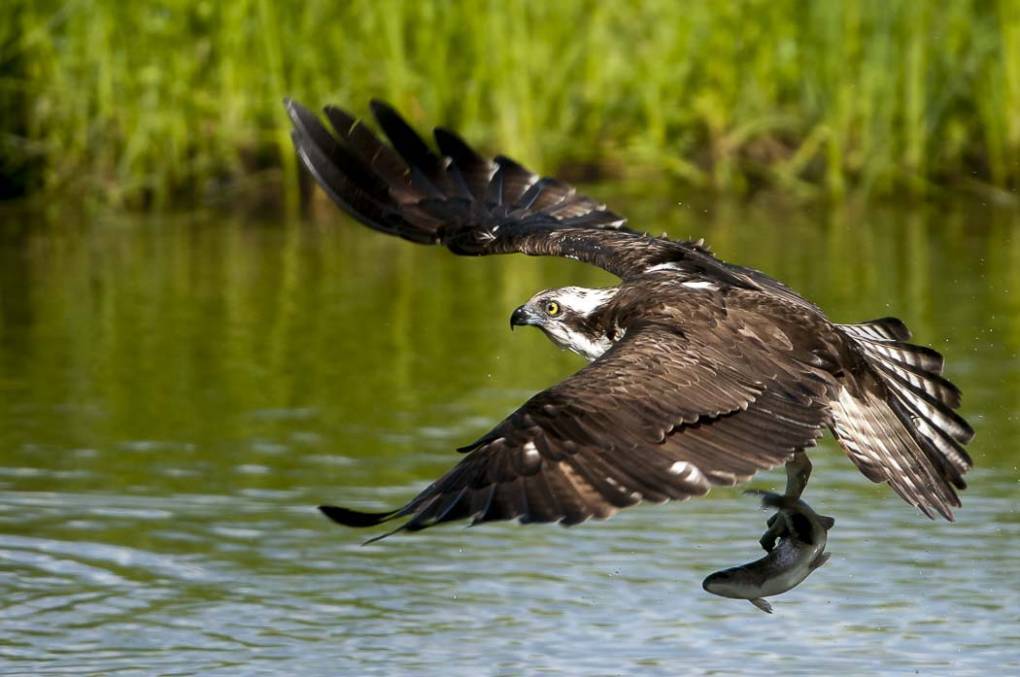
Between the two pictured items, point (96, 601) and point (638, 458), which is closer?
point (638, 458)

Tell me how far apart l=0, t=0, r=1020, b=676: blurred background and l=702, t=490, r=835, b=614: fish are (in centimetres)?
18

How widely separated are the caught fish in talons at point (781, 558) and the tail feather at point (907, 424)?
0.24m

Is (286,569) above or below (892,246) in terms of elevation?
below

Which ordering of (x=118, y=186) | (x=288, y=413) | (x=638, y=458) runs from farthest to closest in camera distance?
(x=118, y=186) < (x=288, y=413) < (x=638, y=458)

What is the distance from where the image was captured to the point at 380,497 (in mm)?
7352

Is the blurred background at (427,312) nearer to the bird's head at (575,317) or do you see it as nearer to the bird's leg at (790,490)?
the bird's leg at (790,490)

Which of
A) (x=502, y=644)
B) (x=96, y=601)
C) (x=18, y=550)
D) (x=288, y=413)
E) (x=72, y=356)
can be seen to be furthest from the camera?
(x=72, y=356)

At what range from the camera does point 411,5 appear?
13727mm

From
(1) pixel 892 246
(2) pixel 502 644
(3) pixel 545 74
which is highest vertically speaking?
(3) pixel 545 74

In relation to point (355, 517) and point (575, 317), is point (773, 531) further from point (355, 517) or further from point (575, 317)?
point (355, 517)

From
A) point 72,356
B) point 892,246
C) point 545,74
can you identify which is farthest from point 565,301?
point 545,74

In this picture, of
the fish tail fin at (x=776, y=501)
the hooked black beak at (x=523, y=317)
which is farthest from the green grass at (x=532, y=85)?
the fish tail fin at (x=776, y=501)

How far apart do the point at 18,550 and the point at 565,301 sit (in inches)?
76.2

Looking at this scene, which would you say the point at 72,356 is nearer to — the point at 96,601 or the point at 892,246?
the point at 96,601
